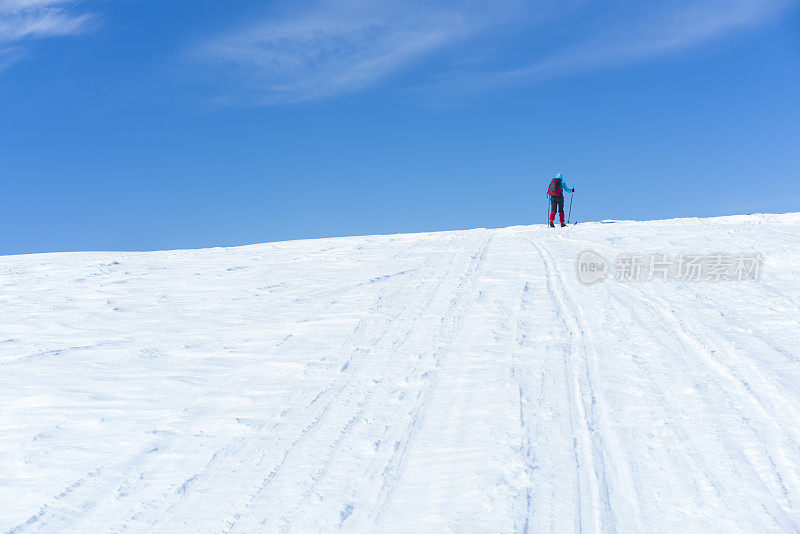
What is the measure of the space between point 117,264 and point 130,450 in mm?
10366

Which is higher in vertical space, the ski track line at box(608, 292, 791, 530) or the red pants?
the red pants

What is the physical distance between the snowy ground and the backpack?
1059 centimetres

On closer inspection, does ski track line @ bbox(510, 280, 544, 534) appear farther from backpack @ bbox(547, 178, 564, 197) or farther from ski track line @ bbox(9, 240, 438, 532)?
backpack @ bbox(547, 178, 564, 197)

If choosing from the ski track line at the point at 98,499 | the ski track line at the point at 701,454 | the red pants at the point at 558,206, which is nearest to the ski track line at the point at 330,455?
the ski track line at the point at 98,499

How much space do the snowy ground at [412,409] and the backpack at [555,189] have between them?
10589mm

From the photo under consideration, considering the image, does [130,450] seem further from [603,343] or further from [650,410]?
[603,343]

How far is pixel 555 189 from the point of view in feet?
64.6

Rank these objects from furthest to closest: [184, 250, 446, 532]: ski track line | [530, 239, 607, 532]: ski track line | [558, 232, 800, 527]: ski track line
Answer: [184, 250, 446, 532]: ski track line, [558, 232, 800, 527]: ski track line, [530, 239, 607, 532]: ski track line

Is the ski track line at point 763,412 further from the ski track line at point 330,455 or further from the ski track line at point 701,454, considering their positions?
the ski track line at point 330,455

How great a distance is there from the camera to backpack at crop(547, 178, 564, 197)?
1967 centimetres

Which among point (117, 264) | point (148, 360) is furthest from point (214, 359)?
point (117, 264)

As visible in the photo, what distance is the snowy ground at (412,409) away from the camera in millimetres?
3459

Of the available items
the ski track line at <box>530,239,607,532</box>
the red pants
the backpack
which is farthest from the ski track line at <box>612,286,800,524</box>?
the backpack

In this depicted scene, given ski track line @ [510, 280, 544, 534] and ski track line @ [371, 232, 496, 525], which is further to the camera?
ski track line @ [371, 232, 496, 525]
